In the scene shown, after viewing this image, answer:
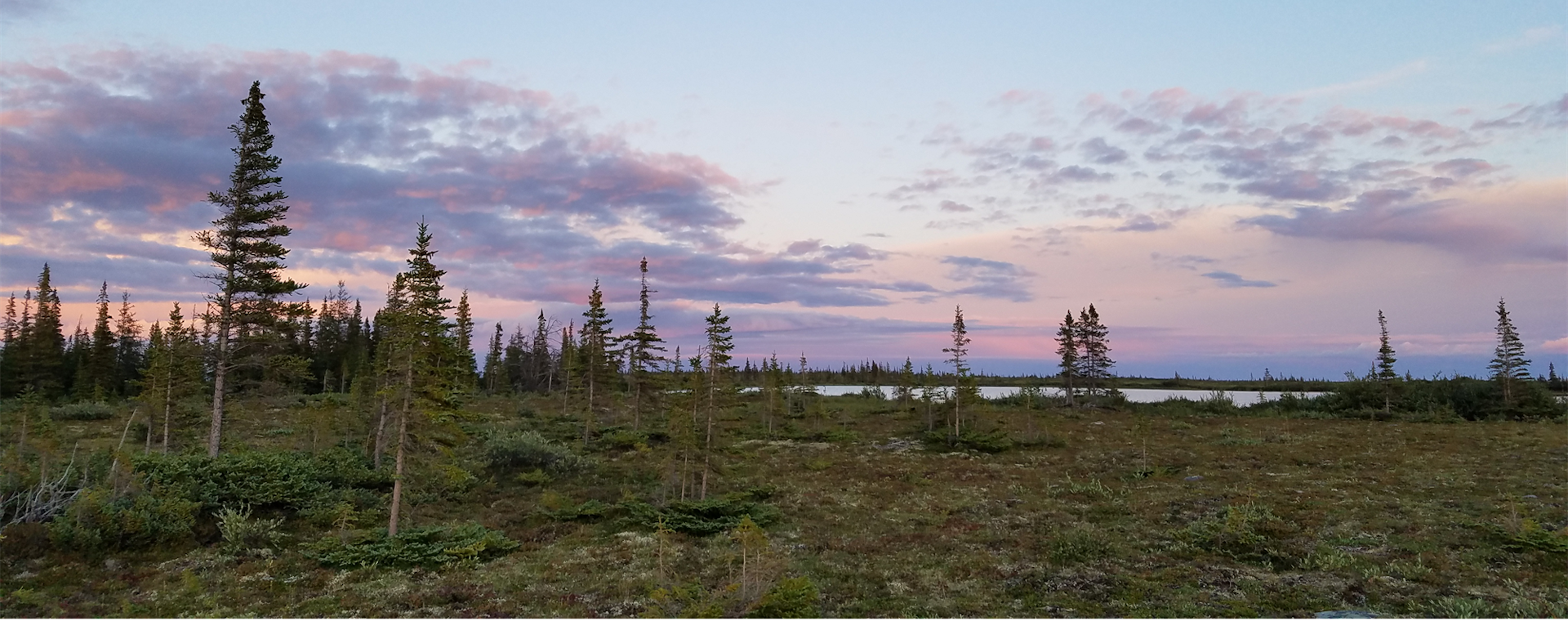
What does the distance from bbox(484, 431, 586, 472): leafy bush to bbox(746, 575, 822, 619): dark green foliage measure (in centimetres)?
2302

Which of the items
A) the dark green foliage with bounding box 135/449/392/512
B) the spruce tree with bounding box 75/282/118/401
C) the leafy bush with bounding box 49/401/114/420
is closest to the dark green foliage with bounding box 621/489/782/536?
the dark green foliage with bounding box 135/449/392/512

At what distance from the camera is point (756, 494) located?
28.3 meters

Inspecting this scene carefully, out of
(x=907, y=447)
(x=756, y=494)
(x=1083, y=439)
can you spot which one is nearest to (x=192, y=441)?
(x=756, y=494)

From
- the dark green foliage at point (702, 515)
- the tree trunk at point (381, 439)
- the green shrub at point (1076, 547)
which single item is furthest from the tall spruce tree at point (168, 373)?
the green shrub at point (1076, 547)

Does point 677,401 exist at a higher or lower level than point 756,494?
higher

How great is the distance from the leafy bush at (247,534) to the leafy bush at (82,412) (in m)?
45.7

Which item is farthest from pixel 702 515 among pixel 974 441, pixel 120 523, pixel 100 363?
pixel 100 363

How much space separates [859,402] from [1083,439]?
33.9 m

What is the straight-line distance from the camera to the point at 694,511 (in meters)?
23.8

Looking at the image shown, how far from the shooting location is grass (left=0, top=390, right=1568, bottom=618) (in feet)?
47.1

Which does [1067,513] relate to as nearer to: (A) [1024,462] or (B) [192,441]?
(A) [1024,462]

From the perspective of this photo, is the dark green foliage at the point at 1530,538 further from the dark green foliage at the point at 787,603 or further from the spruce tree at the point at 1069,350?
the spruce tree at the point at 1069,350

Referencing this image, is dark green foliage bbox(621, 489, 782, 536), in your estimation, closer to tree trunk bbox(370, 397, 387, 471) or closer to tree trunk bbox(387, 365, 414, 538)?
tree trunk bbox(387, 365, 414, 538)

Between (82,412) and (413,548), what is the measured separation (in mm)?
54274
